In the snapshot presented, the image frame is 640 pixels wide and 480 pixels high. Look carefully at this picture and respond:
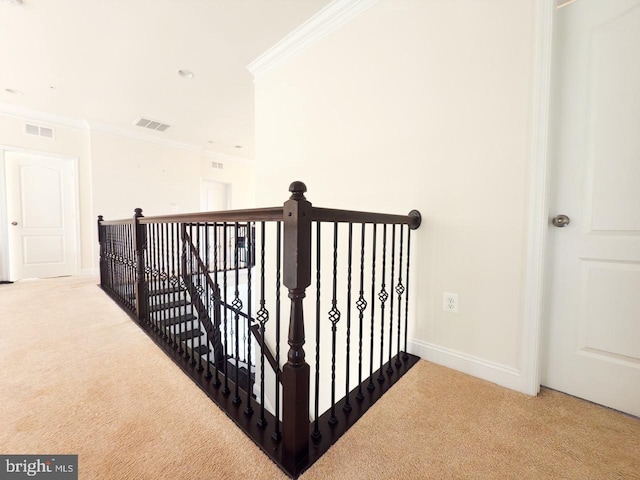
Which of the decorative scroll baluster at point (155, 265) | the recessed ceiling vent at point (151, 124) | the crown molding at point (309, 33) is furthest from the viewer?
the recessed ceiling vent at point (151, 124)

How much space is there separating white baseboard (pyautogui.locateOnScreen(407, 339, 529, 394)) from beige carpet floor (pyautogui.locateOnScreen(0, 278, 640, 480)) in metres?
0.05

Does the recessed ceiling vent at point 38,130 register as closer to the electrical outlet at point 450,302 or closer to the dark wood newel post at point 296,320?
the dark wood newel post at point 296,320

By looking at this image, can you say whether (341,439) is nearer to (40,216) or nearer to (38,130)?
(40,216)

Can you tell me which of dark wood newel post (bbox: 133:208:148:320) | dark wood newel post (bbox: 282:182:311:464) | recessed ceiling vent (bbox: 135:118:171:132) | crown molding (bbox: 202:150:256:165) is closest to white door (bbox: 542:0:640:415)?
dark wood newel post (bbox: 282:182:311:464)

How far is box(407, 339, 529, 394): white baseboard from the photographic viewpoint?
1399 millimetres

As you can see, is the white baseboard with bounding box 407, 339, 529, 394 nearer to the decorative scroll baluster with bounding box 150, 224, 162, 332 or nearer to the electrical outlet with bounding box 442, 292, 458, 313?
the electrical outlet with bounding box 442, 292, 458, 313

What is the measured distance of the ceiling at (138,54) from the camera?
2203 millimetres

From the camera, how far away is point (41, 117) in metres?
4.21

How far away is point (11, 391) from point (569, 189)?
9.77ft

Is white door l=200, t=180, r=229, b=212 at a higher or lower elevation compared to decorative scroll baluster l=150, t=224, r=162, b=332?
higher

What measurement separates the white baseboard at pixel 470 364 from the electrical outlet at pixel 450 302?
0.78ft

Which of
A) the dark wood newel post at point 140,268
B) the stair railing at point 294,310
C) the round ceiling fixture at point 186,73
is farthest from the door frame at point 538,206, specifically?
the round ceiling fixture at point 186,73

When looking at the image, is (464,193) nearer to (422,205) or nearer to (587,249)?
(422,205)

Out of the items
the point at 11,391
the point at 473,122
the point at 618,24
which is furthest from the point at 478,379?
the point at 11,391
